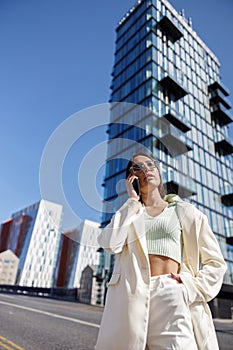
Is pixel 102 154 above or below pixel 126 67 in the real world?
below

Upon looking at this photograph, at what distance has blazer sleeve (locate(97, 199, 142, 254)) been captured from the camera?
4.31 ft

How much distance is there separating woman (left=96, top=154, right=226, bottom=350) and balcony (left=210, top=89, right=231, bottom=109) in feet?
115

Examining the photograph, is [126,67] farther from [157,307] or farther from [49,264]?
[49,264]

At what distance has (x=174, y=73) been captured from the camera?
89.6 feet

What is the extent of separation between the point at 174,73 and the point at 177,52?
167 inches

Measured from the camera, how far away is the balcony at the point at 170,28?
2716cm

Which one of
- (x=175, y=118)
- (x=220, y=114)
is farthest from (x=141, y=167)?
(x=220, y=114)

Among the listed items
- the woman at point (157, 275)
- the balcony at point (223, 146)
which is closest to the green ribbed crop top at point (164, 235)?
the woman at point (157, 275)

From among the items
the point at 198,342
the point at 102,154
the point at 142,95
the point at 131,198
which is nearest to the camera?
the point at 198,342

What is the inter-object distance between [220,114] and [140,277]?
3490 centimetres

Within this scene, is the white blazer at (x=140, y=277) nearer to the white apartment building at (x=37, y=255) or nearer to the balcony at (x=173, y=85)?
the balcony at (x=173, y=85)

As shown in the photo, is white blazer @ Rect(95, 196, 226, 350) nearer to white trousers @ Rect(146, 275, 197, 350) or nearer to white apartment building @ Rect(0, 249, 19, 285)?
white trousers @ Rect(146, 275, 197, 350)

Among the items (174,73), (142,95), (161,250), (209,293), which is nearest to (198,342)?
(209,293)

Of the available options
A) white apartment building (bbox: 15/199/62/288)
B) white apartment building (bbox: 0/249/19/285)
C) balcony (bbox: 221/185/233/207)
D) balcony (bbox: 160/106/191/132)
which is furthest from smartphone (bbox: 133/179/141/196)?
white apartment building (bbox: 15/199/62/288)
